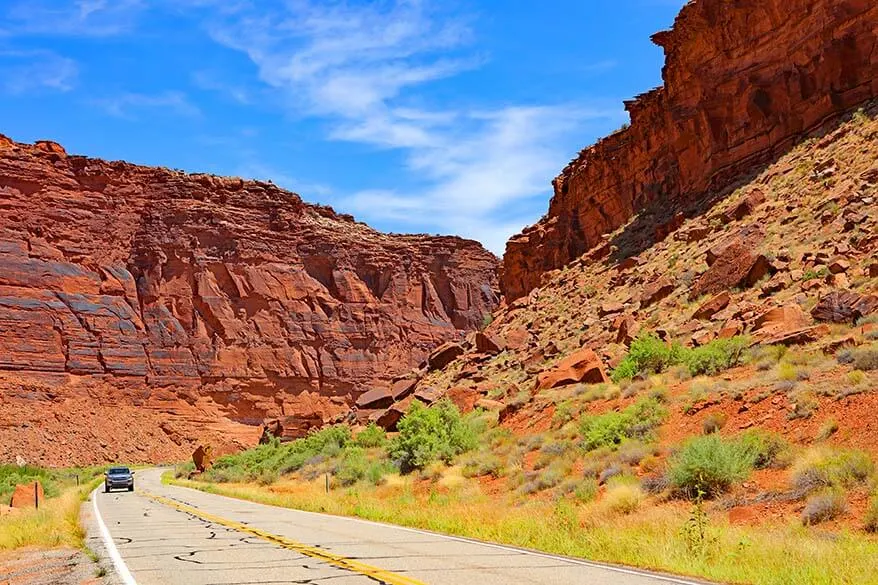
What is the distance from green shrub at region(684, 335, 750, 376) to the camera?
19125 millimetres

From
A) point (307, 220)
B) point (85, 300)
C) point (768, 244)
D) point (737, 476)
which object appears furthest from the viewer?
point (307, 220)

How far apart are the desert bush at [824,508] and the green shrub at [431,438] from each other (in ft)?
45.5

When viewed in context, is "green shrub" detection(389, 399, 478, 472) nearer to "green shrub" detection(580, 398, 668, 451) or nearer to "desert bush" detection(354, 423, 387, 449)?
"desert bush" detection(354, 423, 387, 449)

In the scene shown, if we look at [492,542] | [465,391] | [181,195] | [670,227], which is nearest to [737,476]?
[492,542]

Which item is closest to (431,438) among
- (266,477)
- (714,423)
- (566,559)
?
(714,423)

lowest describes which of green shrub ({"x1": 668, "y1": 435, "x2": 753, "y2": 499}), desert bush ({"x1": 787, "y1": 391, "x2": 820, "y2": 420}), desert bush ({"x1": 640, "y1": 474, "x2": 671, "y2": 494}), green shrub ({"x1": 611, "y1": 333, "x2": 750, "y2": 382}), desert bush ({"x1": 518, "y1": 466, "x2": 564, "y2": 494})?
desert bush ({"x1": 518, "y1": 466, "x2": 564, "y2": 494})

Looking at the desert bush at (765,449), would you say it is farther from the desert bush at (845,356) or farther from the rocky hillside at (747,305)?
the desert bush at (845,356)

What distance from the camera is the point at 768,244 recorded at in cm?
2544

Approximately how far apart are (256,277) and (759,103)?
6142cm

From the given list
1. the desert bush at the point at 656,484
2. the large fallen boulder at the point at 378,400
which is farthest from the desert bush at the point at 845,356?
the large fallen boulder at the point at 378,400

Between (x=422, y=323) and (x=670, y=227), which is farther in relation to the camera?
(x=422, y=323)

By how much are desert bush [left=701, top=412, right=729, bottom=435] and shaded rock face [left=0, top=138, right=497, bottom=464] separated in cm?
5130

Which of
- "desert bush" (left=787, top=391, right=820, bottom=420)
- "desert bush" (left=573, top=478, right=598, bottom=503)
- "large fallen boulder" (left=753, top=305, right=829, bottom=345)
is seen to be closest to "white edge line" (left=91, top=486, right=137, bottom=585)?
"desert bush" (left=573, top=478, right=598, bottom=503)

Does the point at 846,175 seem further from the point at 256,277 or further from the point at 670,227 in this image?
the point at 256,277
